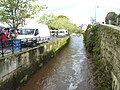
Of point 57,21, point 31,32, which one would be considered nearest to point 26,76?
point 31,32

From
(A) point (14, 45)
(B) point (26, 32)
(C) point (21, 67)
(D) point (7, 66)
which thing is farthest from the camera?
(B) point (26, 32)

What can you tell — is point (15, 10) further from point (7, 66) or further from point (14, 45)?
point (7, 66)

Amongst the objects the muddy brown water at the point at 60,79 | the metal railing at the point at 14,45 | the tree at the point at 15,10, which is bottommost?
the muddy brown water at the point at 60,79

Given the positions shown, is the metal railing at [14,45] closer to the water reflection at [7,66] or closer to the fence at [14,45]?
the fence at [14,45]

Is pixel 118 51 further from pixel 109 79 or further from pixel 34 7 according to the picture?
pixel 34 7

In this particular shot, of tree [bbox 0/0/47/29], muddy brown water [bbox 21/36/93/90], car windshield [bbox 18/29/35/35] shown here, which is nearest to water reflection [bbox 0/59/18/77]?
muddy brown water [bbox 21/36/93/90]

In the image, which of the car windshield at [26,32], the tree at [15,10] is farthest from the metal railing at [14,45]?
the tree at [15,10]

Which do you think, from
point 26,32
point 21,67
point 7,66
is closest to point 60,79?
point 21,67

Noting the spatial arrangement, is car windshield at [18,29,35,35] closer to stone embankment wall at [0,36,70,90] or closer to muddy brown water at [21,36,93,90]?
stone embankment wall at [0,36,70,90]

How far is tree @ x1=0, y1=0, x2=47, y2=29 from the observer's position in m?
24.9

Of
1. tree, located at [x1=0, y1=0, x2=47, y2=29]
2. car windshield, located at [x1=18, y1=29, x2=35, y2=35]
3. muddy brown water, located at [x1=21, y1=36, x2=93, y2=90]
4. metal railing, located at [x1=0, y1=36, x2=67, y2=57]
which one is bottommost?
muddy brown water, located at [x1=21, y1=36, x2=93, y2=90]

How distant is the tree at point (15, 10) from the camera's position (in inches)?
978

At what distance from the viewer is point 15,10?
25.3 meters

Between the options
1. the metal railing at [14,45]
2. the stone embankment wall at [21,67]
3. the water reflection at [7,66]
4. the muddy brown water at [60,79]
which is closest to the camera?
the water reflection at [7,66]
